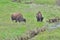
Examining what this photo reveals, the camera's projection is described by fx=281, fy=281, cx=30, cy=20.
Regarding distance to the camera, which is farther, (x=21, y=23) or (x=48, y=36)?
(x=21, y=23)

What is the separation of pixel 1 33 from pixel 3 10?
2424 centimetres

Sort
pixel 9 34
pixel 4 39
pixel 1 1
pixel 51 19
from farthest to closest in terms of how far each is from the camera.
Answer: pixel 1 1
pixel 51 19
pixel 9 34
pixel 4 39

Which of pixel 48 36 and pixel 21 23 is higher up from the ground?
pixel 21 23

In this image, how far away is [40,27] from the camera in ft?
124

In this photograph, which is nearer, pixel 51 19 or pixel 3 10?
pixel 51 19

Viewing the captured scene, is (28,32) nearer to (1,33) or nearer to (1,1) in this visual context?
(1,33)

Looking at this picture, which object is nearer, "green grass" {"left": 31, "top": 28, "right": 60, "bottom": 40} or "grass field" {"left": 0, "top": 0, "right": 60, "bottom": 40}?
"green grass" {"left": 31, "top": 28, "right": 60, "bottom": 40}

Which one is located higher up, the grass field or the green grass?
the grass field

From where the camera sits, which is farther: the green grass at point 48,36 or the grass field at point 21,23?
the grass field at point 21,23

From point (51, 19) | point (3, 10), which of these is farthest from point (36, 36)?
point (3, 10)

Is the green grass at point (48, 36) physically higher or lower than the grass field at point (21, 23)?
lower

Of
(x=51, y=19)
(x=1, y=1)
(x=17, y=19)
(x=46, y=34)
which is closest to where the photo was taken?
(x=46, y=34)

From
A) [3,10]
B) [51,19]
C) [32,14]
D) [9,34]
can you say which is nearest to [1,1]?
[3,10]

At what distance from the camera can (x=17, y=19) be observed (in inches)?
1706
